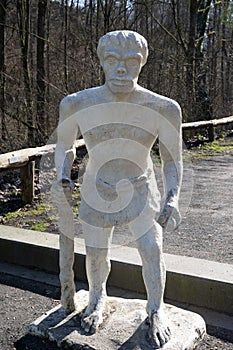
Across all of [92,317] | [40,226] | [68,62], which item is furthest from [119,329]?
[68,62]

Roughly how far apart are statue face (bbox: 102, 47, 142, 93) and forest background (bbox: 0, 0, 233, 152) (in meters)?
5.86

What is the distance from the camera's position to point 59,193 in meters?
2.30

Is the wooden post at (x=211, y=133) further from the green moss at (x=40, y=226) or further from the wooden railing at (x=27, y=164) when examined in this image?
the green moss at (x=40, y=226)

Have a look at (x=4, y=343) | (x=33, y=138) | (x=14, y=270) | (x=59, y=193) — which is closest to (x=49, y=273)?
(x=14, y=270)

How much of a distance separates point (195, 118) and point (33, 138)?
4.65m

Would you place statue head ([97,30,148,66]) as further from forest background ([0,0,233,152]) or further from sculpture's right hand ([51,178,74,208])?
forest background ([0,0,233,152])

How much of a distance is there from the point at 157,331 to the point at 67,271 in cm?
58

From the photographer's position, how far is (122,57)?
85.5 inches

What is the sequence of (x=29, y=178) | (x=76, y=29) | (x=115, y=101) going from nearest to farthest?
(x=115, y=101) < (x=29, y=178) < (x=76, y=29)

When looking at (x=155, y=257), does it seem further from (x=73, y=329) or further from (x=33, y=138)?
(x=33, y=138)

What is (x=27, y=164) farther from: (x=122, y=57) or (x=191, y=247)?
(x=122, y=57)

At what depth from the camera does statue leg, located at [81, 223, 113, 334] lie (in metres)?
2.43

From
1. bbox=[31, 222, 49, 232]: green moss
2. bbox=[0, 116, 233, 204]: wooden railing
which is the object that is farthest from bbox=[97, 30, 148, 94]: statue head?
bbox=[0, 116, 233, 204]: wooden railing

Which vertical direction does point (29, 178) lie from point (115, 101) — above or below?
below
